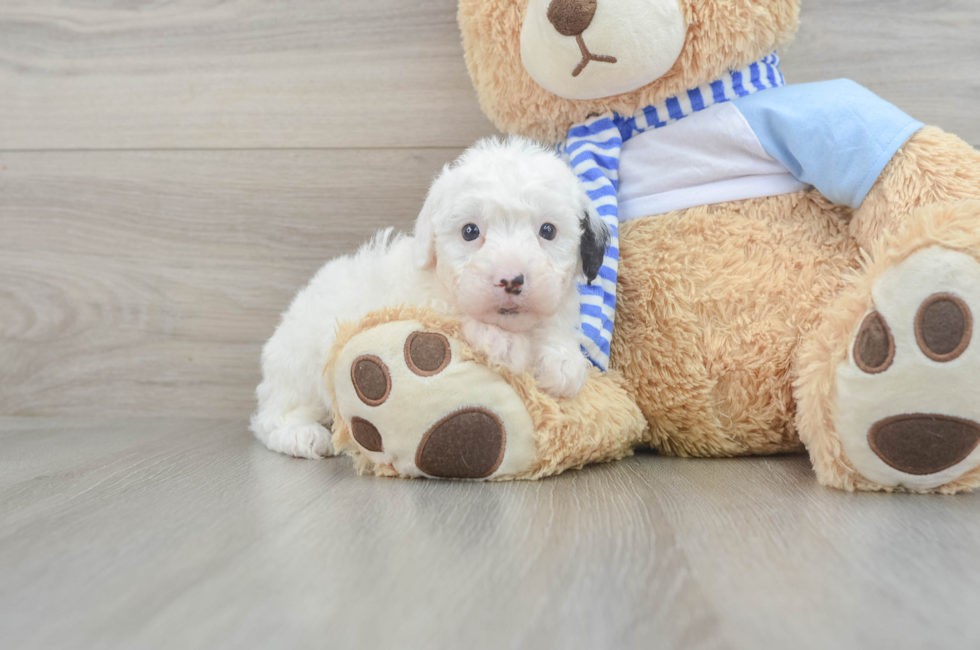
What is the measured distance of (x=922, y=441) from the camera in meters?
0.74

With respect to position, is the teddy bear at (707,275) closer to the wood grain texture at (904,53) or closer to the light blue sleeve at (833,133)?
the light blue sleeve at (833,133)

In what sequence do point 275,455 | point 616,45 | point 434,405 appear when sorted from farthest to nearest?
point 275,455 < point 616,45 < point 434,405

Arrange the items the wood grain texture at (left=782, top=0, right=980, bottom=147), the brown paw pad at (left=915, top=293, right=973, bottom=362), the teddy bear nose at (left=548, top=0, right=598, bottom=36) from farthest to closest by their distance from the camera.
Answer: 1. the wood grain texture at (left=782, top=0, right=980, bottom=147)
2. the teddy bear nose at (left=548, top=0, right=598, bottom=36)
3. the brown paw pad at (left=915, top=293, right=973, bottom=362)

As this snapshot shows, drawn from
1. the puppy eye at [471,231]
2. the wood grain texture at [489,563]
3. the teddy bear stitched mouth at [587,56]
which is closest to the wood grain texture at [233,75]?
the teddy bear stitched mouth at [587,56]

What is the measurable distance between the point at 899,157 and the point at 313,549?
0.80 metres

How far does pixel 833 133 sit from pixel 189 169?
113 centimetres

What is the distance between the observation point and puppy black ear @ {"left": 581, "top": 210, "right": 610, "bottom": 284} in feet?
2.93

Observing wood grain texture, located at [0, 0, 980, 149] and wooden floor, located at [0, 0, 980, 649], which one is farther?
wood grain texture, located at [0, 0, 980, 149]

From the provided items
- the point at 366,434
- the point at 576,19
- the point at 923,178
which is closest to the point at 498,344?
the point at 366,434

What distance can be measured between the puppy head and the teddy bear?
64 millimetres

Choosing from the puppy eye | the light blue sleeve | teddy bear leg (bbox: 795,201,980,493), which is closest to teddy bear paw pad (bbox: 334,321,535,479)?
the puppy eye

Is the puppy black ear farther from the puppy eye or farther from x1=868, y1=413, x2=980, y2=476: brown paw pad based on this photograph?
x1=868, y1=413, x2=980, y2=476: brown paw pad

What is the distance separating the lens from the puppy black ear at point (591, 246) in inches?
35.2

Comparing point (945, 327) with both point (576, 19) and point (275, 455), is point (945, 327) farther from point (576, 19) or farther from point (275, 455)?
point (275, 455)
